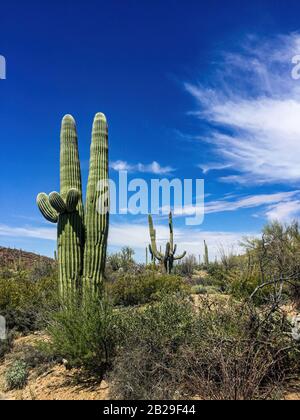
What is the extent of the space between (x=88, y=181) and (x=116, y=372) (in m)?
4.32

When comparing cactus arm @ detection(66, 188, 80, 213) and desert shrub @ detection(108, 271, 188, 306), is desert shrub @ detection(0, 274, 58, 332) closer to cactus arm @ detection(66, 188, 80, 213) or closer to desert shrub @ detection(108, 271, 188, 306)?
cactus arm @ detection(66, 188, 80, 213)

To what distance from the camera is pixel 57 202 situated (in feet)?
25.1

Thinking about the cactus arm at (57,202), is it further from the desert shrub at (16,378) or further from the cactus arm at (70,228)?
the desert shrub at (16,378)

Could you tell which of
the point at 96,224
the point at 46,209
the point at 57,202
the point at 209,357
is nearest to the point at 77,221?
the point at 96,224

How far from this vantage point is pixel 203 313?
5727 millimetres

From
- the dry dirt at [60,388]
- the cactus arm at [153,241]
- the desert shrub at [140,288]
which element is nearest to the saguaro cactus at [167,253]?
the cactus arm at [153,241]

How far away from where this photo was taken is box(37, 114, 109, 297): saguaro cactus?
7695 mm

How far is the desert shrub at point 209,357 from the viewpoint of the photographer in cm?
429

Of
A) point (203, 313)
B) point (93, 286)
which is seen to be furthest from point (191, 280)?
point (203, 313)

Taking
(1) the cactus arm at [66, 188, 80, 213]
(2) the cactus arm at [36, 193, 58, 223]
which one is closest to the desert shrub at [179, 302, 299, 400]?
(1) the cactus arm at [66, 188, 80, 213]

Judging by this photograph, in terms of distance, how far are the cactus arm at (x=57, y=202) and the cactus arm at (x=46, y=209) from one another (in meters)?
0.51

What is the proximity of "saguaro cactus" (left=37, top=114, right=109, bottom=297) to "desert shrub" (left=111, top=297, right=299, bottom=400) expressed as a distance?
262 centimetres
